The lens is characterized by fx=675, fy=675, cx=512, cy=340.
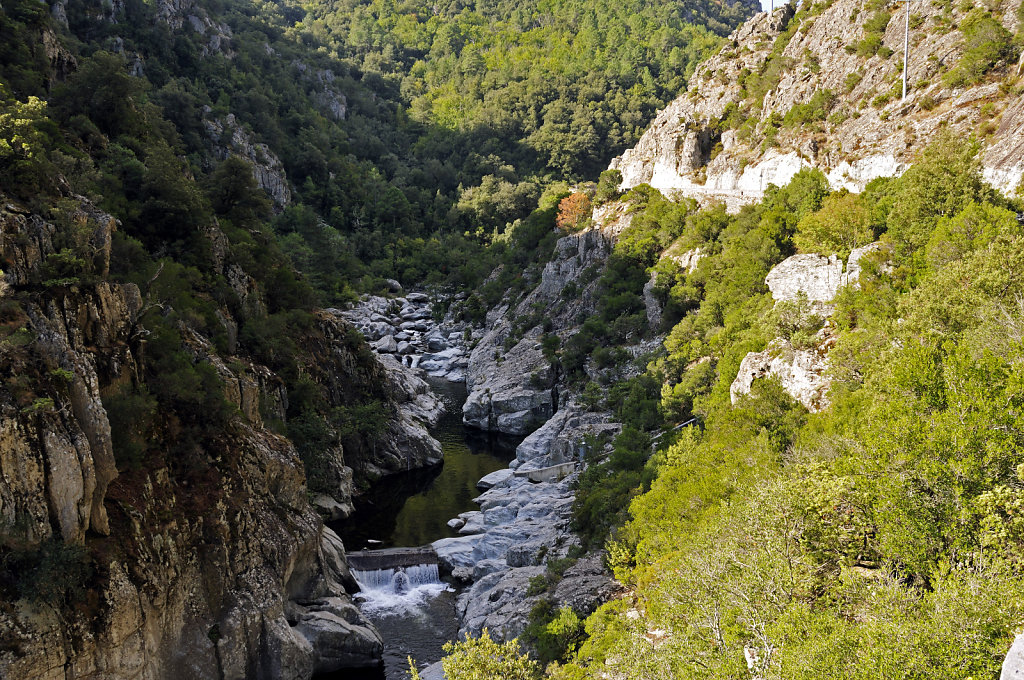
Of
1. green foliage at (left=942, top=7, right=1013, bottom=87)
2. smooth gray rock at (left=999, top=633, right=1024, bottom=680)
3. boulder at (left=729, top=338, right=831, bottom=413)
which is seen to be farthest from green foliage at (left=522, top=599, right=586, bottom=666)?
green foliage at (left=942, top=7, right=1013, bottom=87)

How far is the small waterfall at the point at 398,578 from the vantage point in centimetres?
3338

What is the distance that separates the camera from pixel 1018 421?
A: 17.7 meters

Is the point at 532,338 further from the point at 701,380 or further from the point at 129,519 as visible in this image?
the point at 129,519

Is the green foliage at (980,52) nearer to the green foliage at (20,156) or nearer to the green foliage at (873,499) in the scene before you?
the green foliage at (873,499)

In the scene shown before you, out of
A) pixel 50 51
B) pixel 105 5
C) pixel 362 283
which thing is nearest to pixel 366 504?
pixel 50 51

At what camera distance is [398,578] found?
3372 centimetres

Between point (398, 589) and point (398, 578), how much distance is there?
22.6 inches

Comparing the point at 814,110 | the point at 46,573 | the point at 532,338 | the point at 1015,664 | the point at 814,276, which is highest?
the point at 814,110

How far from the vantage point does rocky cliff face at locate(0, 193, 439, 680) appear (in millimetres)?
18688

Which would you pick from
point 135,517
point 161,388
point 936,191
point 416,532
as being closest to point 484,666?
point 135,517

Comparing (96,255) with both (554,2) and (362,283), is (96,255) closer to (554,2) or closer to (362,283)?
(362,283)

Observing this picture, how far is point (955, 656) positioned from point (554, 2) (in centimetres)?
19650

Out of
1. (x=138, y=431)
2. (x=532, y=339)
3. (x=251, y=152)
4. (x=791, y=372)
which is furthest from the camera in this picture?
(x=251, y=152)

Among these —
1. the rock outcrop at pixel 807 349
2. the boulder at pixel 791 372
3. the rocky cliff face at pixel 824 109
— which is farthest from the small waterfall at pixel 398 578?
the rocky cliff face at pixel 824 109
